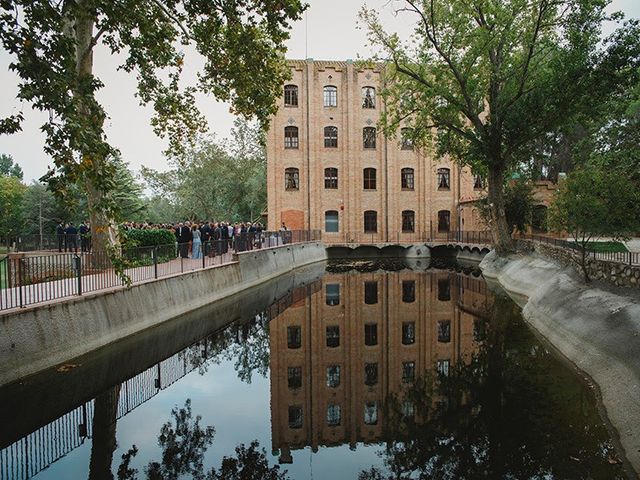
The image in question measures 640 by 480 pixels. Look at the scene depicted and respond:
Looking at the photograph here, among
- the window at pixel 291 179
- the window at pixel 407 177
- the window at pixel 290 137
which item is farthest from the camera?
the window at pixel 407 177

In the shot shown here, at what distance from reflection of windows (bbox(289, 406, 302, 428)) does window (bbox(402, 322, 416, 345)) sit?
524cm

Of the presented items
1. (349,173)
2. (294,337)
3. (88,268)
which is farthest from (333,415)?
(349,173)

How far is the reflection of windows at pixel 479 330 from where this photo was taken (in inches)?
544

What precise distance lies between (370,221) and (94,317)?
109 feet

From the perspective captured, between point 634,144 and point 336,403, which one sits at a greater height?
point 634,144

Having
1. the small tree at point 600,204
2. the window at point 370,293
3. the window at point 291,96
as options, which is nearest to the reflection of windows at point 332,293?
the window at point 370,293

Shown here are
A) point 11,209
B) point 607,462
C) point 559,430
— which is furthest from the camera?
point 11,209

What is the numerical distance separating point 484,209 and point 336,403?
26.3m

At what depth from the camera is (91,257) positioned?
13391 mm

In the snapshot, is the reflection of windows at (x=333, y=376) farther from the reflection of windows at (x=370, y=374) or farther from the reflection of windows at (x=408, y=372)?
the reflection of windows at (x=408, y=372)

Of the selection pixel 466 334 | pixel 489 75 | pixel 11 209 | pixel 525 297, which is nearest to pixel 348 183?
pixel 489 75

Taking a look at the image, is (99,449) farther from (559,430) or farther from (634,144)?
(634,144)

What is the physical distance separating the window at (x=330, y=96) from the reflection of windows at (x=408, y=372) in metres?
34.7

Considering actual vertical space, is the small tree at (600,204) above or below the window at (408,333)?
above
